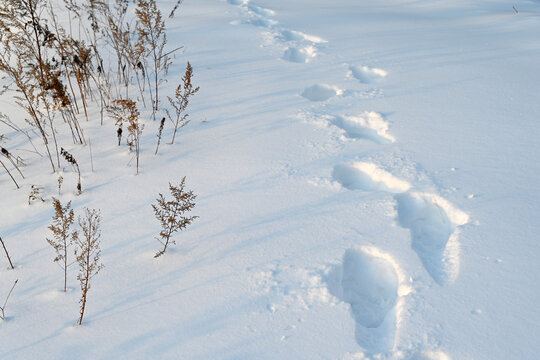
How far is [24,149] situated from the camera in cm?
281

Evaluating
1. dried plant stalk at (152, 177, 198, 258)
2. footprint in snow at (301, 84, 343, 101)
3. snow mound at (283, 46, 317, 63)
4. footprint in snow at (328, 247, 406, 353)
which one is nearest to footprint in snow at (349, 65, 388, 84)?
footprint in snow at (301, 84, 343, 101)

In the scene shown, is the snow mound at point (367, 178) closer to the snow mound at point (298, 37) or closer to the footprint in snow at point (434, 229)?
the footprint in snow at point (434, 229)

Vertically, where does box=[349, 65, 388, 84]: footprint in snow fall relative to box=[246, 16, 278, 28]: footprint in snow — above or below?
below

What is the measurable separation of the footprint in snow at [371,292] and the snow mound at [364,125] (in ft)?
4.26

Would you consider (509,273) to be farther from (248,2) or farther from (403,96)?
(248,2)

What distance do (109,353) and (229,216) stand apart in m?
0.94

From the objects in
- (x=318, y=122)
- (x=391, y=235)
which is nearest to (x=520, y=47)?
(x=318, y=122)

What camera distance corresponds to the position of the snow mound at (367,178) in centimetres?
243

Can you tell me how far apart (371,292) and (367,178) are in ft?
3.02

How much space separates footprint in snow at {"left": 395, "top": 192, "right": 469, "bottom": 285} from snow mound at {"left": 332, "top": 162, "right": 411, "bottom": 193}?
12 centimetres

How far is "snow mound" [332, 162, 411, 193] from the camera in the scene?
7.98 feet

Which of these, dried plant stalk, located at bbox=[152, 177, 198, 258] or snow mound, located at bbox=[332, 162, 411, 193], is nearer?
dried plant stalk, located at bbox=[152, 177, 198, 258]

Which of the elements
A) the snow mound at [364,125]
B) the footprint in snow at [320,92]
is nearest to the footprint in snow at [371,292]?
the snow mound at [364,125]

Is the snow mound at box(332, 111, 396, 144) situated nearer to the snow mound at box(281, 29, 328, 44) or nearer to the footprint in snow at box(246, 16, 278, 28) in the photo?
the snow mound at box(281, 29, 328, 44)
